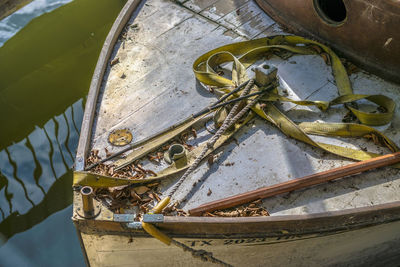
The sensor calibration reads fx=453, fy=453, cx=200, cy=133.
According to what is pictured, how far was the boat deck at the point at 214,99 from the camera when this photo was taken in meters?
3.56

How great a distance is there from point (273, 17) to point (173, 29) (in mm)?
1174

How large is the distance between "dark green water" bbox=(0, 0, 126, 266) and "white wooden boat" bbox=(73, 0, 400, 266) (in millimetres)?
1672

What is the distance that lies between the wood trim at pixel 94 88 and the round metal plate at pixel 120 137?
19 cm

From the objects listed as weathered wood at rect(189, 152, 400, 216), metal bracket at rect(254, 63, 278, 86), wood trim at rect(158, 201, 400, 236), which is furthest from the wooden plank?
wood trim at rect(158, 201, 400, 236)

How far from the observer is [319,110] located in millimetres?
4191

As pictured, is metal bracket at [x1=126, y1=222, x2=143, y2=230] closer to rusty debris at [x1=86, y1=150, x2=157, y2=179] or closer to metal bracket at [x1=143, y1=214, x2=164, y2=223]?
metal bracket at [x1=143, y1=214, x2=164, y2=223]

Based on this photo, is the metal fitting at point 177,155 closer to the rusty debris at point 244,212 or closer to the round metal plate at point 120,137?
the round metal plate at point 120,137

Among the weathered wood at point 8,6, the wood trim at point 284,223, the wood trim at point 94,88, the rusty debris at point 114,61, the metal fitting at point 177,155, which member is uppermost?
the weathered wood at point 8,6

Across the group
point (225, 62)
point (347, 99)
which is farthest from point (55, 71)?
point (347, 99)

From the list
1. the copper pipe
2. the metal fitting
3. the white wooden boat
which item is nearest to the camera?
the copper pipe

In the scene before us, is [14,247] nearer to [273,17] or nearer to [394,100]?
[273,17]

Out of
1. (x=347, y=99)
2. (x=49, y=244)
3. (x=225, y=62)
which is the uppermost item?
(x=225, y=62)

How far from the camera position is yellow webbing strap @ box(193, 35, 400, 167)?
12.6 ft

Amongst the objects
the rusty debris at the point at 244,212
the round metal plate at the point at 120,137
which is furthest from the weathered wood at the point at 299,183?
the round metal plate at the point at 120,137
